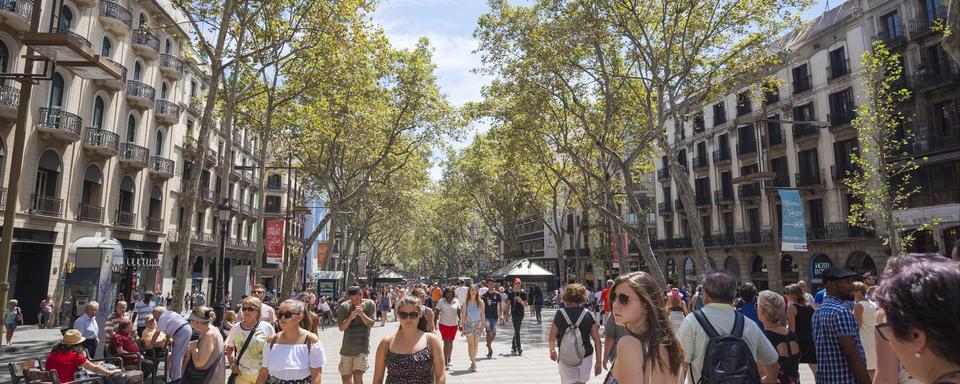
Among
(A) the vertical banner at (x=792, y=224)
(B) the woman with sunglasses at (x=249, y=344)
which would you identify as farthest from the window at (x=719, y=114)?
(B) the woman with sunglasses at (x=249, y=344)

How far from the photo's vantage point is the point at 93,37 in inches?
880

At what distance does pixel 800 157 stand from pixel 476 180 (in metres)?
18.8

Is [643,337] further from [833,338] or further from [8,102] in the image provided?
[8,102]

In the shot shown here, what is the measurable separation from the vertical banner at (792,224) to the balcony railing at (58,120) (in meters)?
24.3

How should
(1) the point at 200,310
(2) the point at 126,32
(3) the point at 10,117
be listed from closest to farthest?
(1) the point at 200,310 < (3) the point at 10,117 < (2) the point at 126,32

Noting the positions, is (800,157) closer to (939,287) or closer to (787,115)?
(787,115)

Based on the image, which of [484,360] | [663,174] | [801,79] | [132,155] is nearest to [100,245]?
[484,360]

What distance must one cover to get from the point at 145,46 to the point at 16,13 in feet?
24.2

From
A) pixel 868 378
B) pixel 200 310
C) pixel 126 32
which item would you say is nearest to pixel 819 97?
pixel 868 378

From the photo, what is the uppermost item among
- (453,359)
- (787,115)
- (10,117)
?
(787,115)

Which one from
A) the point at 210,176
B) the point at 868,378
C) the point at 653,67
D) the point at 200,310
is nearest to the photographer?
the point at 868,378

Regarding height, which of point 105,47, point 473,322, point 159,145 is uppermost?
point 105,47

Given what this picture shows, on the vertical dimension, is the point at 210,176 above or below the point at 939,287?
above

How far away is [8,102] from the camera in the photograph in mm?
18453
